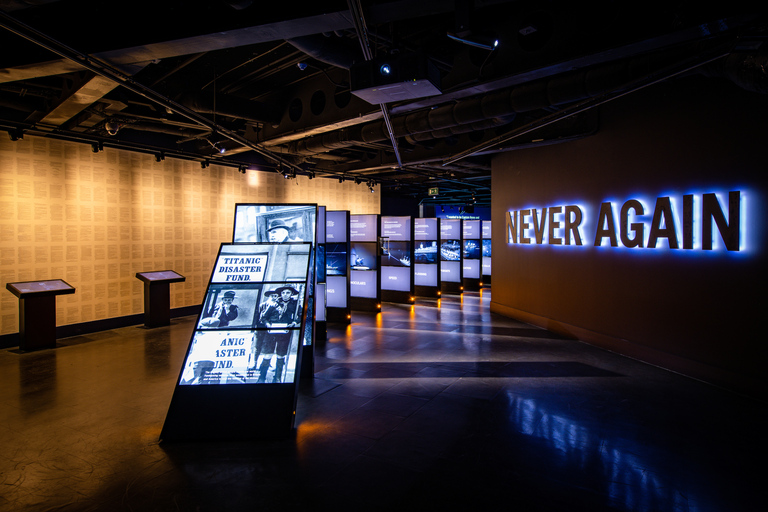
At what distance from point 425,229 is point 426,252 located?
772mm

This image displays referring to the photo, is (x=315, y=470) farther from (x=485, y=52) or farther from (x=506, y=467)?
(x=485, y=52)

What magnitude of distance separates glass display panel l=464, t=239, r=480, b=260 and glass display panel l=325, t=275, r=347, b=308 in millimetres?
7041

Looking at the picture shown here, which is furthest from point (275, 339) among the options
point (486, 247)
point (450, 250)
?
point (486, 247)

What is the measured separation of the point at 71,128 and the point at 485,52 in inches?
309

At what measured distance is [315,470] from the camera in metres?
3.31

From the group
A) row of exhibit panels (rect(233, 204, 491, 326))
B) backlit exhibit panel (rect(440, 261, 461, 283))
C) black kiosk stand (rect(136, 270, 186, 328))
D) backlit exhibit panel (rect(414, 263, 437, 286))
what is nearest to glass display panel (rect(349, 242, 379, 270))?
row of exhibit panels (rect(233, 204, 491, 326))

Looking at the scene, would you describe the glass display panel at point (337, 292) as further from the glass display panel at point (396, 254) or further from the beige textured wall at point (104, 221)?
the beige textured wall at point (104, 221)

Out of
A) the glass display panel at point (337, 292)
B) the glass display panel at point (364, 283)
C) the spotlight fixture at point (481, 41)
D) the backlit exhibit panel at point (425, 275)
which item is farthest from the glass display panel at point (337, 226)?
the spotlight fixture at point (481, 41)

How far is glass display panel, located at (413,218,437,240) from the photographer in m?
13.0

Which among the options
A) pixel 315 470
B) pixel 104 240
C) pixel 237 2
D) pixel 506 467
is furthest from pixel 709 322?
pixel 104 240

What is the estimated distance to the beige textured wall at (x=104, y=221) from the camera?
7488 millimetres

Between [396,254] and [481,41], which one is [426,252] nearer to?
[396,254]

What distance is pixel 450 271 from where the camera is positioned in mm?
14422

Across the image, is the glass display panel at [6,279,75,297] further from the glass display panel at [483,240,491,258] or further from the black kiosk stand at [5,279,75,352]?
the glass display panel at [483,240,491,258]
